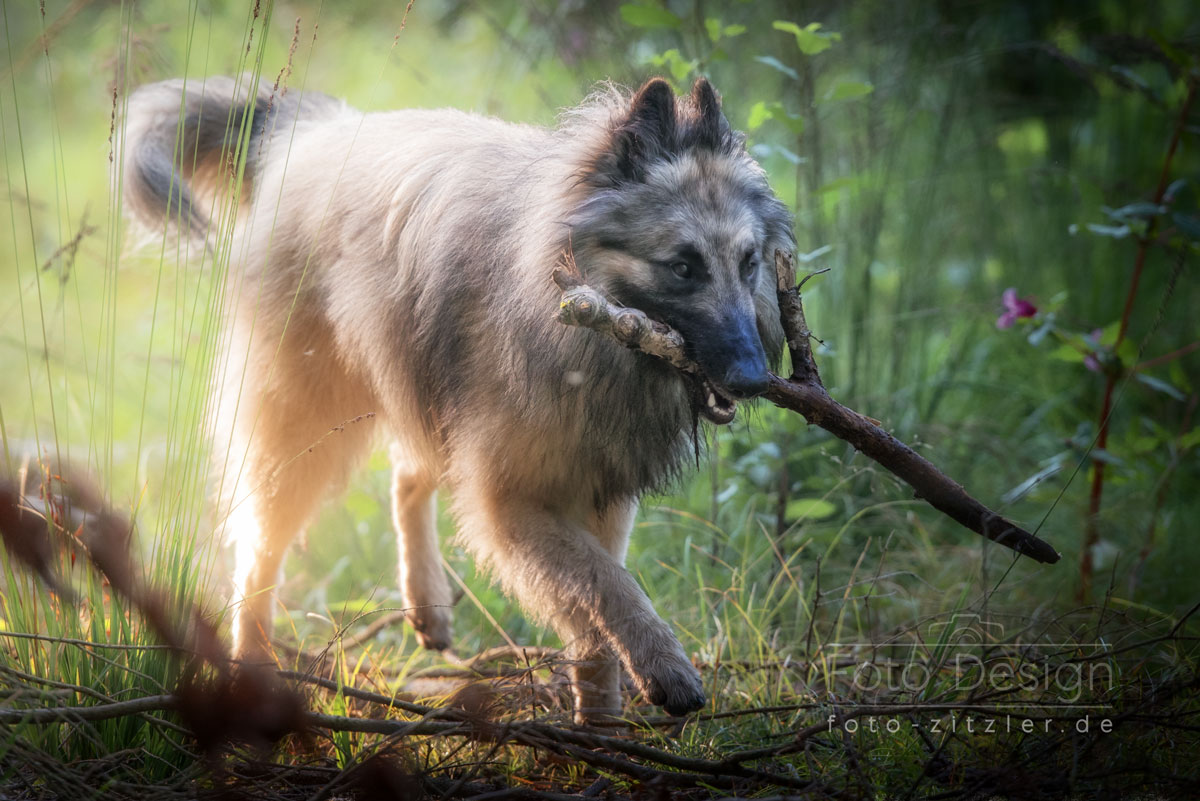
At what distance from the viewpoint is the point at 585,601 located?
2.79 metres

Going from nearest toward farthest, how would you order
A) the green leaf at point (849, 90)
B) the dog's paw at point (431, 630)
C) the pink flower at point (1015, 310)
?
the green leaf at point (849, 90) < the pink flower at point (1015, 310) < the dog's paw at point (431, 630)

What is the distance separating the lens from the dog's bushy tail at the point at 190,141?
11.9ft

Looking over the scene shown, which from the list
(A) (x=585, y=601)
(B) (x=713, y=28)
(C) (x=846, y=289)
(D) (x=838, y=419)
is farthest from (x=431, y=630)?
(C) (x=846, y=289)

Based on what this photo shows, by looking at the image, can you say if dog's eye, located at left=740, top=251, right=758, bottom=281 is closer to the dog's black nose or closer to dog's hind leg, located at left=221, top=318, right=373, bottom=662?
the dog's black nose

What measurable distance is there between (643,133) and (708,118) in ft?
0.76

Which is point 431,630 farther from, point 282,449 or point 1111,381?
point 1111,381

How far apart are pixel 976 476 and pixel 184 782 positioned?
381 centimetres

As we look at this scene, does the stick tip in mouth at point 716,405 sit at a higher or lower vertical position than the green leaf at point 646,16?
lower

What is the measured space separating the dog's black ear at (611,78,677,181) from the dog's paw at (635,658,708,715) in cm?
134

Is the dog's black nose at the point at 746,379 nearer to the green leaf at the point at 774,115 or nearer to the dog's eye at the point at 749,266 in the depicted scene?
the dog's eye at the point at 749,266

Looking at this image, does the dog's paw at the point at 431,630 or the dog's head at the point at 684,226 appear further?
the dog's paw at the point at 431,630

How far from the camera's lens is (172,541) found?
8.10 feet

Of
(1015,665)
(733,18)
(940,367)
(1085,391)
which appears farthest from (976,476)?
(733,18)

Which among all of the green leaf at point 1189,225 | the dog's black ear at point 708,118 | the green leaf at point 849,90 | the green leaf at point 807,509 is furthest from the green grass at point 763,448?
the dog's black ear at point 708,118
